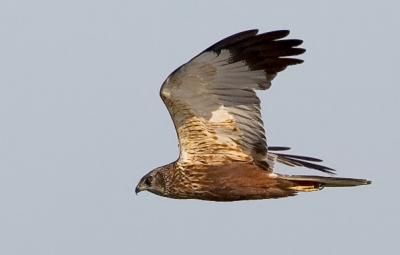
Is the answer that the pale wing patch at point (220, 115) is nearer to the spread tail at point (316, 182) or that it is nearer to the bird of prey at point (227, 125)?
A: the bird of prey at point (227, 125)

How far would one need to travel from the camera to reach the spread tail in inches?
Result: 642

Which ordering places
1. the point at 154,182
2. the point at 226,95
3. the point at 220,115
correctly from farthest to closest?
the point at 154,182 < the point at 220,115 < the point at 226,95

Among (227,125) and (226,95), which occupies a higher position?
(226,95)

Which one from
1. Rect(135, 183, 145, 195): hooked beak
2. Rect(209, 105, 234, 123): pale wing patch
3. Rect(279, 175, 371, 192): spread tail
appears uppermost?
Rect(209, 105, 234, 123): pale wing patch

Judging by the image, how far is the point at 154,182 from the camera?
57.7 feet

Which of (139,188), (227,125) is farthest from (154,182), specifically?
(227,125)

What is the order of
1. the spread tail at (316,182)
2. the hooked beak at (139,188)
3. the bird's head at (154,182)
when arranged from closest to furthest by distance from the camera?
the spread tail at (316,182), the bird's head at (154,182), the hooked beak at (139,188)

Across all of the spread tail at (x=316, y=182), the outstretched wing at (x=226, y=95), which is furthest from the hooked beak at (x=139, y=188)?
the spread tail at (x=316, y=182)

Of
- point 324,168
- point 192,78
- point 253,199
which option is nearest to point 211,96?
point 192,78

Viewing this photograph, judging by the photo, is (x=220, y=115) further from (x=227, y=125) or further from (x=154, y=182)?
(x=154, y=182)

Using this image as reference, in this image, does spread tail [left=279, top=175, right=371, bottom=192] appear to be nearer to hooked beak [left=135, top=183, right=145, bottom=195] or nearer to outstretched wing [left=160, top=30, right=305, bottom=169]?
outstretched wing [left=160, top=30, right=305, bottom=169]

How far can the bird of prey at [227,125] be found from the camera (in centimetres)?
1608

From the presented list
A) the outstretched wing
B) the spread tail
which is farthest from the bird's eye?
the spread tail

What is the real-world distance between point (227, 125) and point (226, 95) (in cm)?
57
